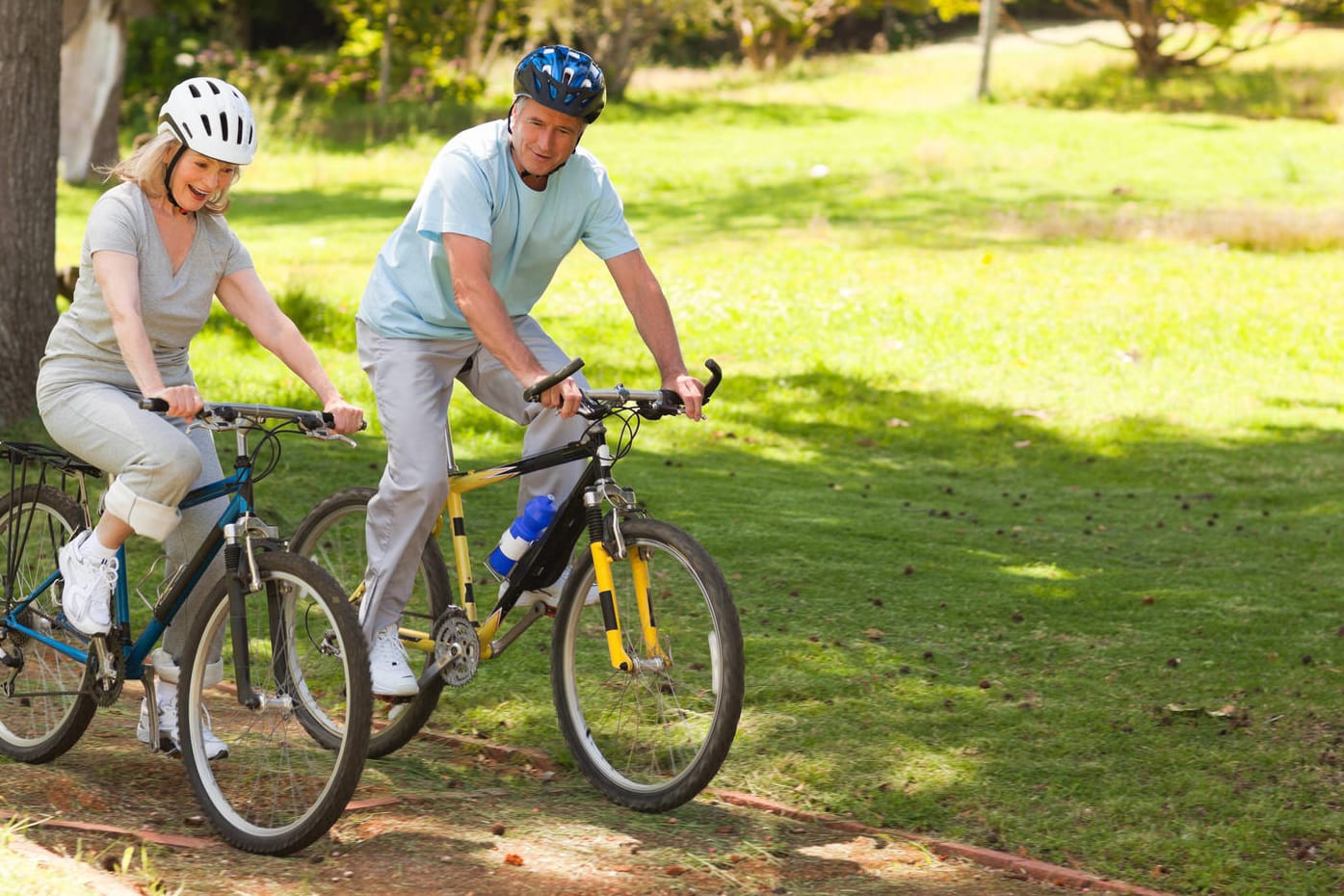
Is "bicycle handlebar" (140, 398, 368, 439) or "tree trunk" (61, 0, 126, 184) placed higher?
"tree trunk" (61, 0, 126, 184)

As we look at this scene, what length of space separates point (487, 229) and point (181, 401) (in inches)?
39.4

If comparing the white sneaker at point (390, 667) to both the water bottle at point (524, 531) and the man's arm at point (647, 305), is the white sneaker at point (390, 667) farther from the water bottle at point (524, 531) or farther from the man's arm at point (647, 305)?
the man's arm at point (647, 305)

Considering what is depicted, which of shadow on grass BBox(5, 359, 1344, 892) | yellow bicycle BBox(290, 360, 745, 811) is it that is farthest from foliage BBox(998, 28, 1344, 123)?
yellow bicycle BBox(290, 360, 745, 811)

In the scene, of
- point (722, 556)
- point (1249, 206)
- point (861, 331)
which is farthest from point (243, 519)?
point (1249, 206)

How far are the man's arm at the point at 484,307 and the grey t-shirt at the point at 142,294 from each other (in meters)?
0.57

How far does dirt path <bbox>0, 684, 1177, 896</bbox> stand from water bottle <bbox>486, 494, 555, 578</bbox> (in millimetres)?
679

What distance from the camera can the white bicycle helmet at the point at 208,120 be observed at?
13.4 feet

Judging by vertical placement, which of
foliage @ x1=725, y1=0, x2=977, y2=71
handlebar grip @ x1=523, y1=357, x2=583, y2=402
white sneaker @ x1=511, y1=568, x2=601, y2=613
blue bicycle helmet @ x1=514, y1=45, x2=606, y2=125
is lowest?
white sneaker @ x1=511, y1=568, x2=601, y2=613

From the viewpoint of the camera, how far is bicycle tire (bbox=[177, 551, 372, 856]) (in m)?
3.92

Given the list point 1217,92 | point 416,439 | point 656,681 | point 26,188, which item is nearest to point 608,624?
point 656,681

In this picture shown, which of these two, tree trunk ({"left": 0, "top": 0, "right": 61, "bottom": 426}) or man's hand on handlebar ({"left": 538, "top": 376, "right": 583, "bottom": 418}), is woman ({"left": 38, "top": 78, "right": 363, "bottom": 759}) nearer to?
man's hand on handlebar ({"left": 538, "top": 376, "right": 583, "bottom": 418})

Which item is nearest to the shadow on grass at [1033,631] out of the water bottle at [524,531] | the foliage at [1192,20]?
the water bottle at [524,531]

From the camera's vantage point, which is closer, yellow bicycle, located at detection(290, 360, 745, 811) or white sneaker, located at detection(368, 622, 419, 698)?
yellow bicycle, located at detection(290, 360, 745, 811)

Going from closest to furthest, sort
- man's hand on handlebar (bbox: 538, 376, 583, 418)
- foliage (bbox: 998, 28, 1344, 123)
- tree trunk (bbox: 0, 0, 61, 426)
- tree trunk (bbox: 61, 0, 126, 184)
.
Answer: man's hand on handlebar (bbox: 538, 376, 583, 418)
tree trunk (bbox: 0, 0, 61, 426)
tree trunk (bbox: 61, 0, 126, 184)
foliage (bbox: 998, 28, 1344, 123)
